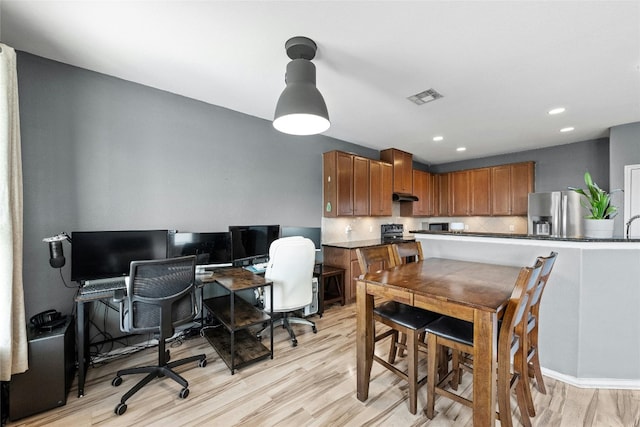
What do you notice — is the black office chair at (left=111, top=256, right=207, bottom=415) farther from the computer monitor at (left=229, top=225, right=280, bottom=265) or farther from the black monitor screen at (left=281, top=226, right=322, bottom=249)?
the black monitor screen at (left=281, top=226, right=322, bottom=249)

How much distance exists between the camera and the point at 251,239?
308cm

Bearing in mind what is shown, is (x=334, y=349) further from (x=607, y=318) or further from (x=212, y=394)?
(x=607, y=318)

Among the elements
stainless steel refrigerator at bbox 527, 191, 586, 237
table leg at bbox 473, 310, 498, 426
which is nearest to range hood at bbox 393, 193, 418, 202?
stainless steel refrigerator at bbox 527, 191, 586, 237

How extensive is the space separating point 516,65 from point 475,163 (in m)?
4.06

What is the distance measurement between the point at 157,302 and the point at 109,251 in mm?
759

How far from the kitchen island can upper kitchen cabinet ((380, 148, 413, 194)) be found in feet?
10.5

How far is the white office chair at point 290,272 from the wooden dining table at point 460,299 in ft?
3.00

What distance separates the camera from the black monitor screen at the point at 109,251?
6.93 ft

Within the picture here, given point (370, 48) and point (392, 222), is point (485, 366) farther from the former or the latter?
point (392, 222)

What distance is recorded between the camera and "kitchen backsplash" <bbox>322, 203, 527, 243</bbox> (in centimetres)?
452

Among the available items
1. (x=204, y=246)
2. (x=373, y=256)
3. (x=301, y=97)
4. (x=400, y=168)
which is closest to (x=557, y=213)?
(x=400, y=168)

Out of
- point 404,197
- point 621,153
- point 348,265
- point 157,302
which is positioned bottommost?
point 348,265

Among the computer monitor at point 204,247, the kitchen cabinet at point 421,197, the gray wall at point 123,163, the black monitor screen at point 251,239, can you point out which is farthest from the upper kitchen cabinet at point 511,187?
the computer monitor at point 204,247

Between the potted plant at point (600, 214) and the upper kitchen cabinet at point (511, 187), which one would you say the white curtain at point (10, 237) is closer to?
the potted plant at point (600, 214)
